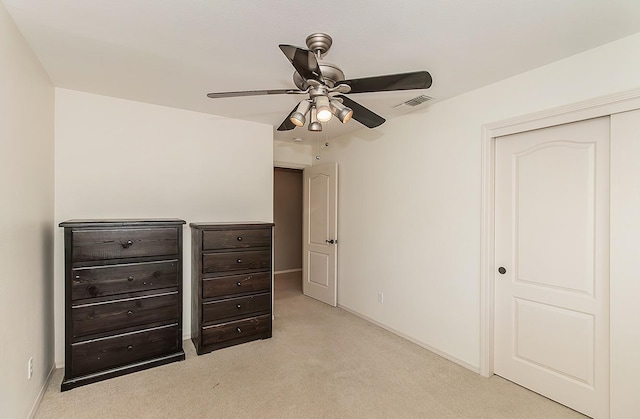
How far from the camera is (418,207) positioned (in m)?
3.23

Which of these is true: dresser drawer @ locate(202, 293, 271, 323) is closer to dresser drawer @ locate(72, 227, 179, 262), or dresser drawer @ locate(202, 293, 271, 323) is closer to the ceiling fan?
dresser drawer @ locate(72, 227, 179, 262)

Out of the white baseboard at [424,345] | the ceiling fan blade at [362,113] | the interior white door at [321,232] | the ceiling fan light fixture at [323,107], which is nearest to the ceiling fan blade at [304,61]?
the ceiling fan light fixture at [323,107]

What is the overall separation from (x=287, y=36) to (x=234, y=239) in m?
1.92

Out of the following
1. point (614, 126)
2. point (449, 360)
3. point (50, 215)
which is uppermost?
point (614, 126)

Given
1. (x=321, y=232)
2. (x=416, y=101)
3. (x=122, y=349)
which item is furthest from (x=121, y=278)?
(x=416, y=101)

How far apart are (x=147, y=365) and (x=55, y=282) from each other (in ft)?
3.48

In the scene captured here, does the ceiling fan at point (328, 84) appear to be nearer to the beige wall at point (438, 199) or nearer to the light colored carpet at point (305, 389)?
the beige wall at point (438, 199)

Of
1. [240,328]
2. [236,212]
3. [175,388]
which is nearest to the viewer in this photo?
[175,388]

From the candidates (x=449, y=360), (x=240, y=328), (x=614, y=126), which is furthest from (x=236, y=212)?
(x=614, y=126)

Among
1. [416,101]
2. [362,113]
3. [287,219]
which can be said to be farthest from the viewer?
[287,219]

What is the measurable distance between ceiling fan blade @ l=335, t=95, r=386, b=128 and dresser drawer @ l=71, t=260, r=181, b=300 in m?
2.01

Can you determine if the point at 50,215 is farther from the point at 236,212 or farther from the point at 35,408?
the point at 236,212

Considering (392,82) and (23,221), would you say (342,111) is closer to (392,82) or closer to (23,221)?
(392,82)

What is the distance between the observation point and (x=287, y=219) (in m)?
6.74
